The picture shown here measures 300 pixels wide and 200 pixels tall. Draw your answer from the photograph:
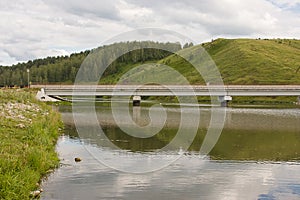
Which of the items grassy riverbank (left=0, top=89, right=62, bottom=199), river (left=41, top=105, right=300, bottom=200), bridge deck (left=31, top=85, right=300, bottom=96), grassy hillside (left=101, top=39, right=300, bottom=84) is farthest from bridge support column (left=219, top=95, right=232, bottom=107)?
grassy riverbank (left=0, top=89, right=62, bottom=199)

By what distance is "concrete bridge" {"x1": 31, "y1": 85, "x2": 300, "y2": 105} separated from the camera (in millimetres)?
97875

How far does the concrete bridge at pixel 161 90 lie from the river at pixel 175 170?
56.3 meters

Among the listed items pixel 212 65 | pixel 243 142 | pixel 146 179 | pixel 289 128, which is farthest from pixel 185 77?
pixel 146 179

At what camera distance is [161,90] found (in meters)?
99.6

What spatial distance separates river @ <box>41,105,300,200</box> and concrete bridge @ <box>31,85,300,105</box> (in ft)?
185

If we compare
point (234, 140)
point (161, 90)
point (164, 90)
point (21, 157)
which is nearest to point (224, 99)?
point (164, 90)

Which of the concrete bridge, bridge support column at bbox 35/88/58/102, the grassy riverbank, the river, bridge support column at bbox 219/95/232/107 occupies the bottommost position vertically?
the river

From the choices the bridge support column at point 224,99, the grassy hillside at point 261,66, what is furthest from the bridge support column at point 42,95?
the grassy hillside at point 261,66

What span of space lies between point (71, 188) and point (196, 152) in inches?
563

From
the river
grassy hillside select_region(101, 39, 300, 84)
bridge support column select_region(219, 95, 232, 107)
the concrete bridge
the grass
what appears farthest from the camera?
grassy hillside select_region(101, 39, 300, 84)

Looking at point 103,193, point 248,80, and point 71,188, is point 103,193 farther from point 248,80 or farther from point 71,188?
point 248,80

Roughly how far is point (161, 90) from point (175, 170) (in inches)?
2927

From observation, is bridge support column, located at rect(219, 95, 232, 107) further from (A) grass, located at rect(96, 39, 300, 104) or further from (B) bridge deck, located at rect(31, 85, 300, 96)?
(A) grass, located at rect(96, 39, 300, 104)

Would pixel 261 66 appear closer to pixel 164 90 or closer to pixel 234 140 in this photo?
pixel 164 90
